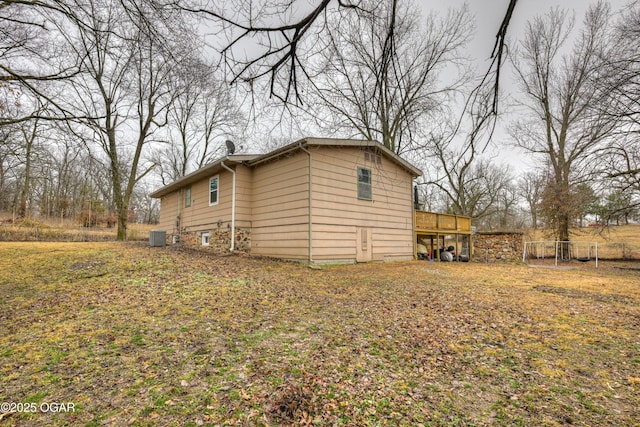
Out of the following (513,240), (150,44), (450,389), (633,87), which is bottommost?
(450,389)

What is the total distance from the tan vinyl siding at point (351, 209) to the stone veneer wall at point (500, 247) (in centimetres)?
562

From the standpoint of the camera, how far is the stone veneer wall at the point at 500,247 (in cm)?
1545

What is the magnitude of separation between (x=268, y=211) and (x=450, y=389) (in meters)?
8.99

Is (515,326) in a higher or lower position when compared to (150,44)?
lower

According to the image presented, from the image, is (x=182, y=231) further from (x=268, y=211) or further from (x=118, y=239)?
(x=268, y=211)

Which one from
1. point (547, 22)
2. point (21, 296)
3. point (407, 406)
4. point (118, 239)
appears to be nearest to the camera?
point (407, 406)

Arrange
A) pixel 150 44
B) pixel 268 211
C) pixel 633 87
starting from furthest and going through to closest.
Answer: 1. pixel 268 211
2. pixel 633 87
3. pixel 150 44

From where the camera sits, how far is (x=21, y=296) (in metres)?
5.05

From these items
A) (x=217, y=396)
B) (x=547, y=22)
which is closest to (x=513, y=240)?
(x=547, y=22)

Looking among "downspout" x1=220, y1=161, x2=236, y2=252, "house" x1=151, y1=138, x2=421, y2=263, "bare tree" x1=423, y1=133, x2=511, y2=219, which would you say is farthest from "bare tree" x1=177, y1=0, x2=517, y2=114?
"bare tree" x1=423, y1=133, x2=511, y2=219

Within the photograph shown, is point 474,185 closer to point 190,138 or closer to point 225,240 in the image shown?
point 225,240

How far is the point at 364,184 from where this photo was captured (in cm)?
1127

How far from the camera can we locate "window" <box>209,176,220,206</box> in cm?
1238

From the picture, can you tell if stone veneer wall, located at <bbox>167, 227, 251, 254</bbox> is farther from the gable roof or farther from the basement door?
the basement door
